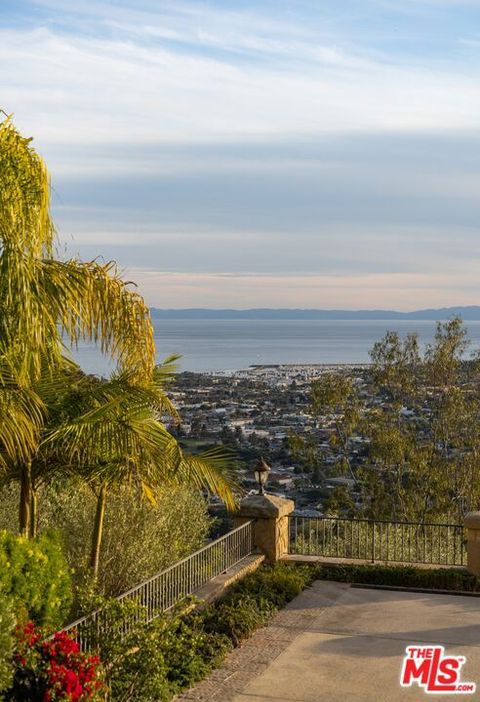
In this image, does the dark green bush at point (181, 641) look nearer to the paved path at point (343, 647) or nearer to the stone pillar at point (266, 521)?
the paved path at point (343, 647)

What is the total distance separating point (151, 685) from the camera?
9.08m

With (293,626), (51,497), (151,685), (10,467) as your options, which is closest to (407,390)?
(51,497)

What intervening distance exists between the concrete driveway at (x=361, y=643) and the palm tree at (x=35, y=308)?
371cm

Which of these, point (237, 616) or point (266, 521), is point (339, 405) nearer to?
point (266, 521)

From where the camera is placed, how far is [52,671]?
25.6 feet

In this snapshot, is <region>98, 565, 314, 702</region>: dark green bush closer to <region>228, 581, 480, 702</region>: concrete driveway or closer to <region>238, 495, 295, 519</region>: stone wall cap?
<region>228, 581, 480, 702</region>: concrete driveway

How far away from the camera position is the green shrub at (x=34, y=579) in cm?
884

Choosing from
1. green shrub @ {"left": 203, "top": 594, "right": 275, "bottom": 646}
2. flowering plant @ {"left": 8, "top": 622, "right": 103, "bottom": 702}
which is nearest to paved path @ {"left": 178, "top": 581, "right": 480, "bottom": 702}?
green shrub @ {"left": 203, "top": 594, "right": 275, "bottom": 646}

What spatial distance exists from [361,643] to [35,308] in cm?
589

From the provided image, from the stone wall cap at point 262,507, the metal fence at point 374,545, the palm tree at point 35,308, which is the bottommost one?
the metal fence at point 374,545

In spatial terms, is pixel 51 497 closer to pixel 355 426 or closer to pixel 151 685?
pixel 151 685

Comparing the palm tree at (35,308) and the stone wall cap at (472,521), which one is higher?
the palm tree at (35,308)

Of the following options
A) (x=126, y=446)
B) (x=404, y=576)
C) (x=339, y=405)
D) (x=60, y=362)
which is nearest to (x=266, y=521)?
(x=404, y=576)

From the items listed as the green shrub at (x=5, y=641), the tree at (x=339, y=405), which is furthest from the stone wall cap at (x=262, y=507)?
the tree at (x=339, y=405)
